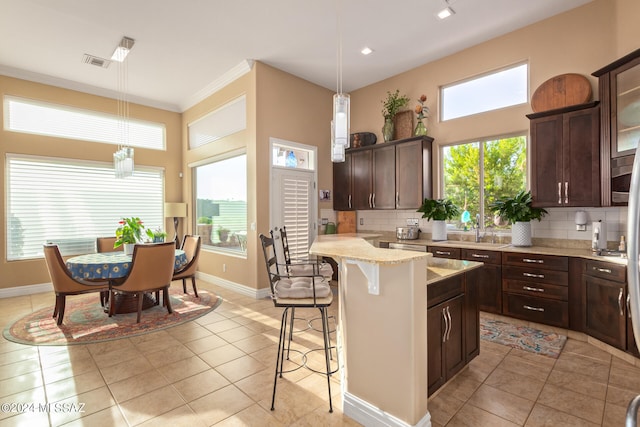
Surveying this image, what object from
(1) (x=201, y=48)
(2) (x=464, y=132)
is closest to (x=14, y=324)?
(1) (x=201, y=48)

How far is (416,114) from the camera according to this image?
16.8ft

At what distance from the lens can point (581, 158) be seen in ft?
11.2

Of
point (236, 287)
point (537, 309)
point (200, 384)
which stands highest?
point (537, 309)

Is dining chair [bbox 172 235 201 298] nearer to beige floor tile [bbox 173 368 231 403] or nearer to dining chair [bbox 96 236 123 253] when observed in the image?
dining chair [bbox 96 236 123 253]

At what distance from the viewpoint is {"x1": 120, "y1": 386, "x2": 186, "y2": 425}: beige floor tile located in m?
2.12

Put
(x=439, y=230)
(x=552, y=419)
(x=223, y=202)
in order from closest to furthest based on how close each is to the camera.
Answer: (x=552, y=419), (x=439, y=230), (x=223, y=202)

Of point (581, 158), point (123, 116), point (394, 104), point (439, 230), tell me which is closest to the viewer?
point (581, 158)

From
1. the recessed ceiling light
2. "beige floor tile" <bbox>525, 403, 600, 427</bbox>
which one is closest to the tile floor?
"beige floor tile" <bbox>525, 403, 600, 427</bbox>

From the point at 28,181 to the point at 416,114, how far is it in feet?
21.3

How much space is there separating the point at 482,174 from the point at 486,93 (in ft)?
3.71

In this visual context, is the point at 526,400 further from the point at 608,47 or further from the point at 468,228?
the point at 608,47

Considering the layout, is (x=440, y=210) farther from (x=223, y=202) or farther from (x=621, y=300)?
(x=223, y=202)

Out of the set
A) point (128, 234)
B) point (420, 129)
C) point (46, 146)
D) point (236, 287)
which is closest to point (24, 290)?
point (46, 146)

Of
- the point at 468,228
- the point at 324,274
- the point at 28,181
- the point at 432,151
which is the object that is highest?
the point at 432,151
